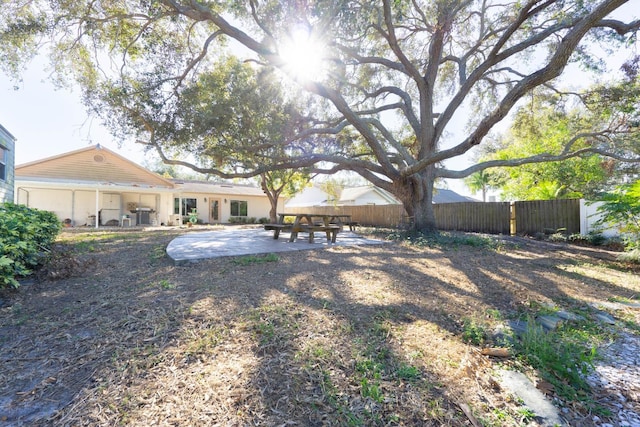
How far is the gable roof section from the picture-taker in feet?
48.5

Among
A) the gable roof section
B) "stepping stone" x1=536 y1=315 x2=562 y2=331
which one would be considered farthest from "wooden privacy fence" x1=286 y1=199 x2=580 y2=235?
the gable roof section

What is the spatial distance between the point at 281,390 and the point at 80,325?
6.69ft

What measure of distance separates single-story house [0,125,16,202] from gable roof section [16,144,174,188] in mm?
7695

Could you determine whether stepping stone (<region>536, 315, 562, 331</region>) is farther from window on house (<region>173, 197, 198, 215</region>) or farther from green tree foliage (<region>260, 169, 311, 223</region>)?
window on house (<region>173, 197, 198, 215</region>)

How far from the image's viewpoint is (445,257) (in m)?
6.06

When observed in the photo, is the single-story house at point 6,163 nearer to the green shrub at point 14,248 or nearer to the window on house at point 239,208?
the green shrub at point 14,248

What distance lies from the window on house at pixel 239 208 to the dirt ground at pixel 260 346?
18220 millimetres

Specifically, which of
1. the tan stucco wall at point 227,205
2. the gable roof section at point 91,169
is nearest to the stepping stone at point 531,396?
the gable roof section at point 91,169

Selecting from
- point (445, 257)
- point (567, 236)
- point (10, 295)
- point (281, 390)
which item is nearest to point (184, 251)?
point (10, 295)

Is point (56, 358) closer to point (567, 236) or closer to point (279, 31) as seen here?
point (279, 31)

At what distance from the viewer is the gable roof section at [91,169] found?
48.5ft

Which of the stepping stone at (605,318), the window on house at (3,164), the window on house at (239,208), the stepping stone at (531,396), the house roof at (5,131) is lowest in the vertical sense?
the stepping stone at (531,396)

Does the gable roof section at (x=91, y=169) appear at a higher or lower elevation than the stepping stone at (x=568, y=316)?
higher

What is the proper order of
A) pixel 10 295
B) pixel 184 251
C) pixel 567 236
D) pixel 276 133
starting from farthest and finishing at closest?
pixel 567 236 → pixel 276 133 → pixel 184 251 → pixel 10 295
